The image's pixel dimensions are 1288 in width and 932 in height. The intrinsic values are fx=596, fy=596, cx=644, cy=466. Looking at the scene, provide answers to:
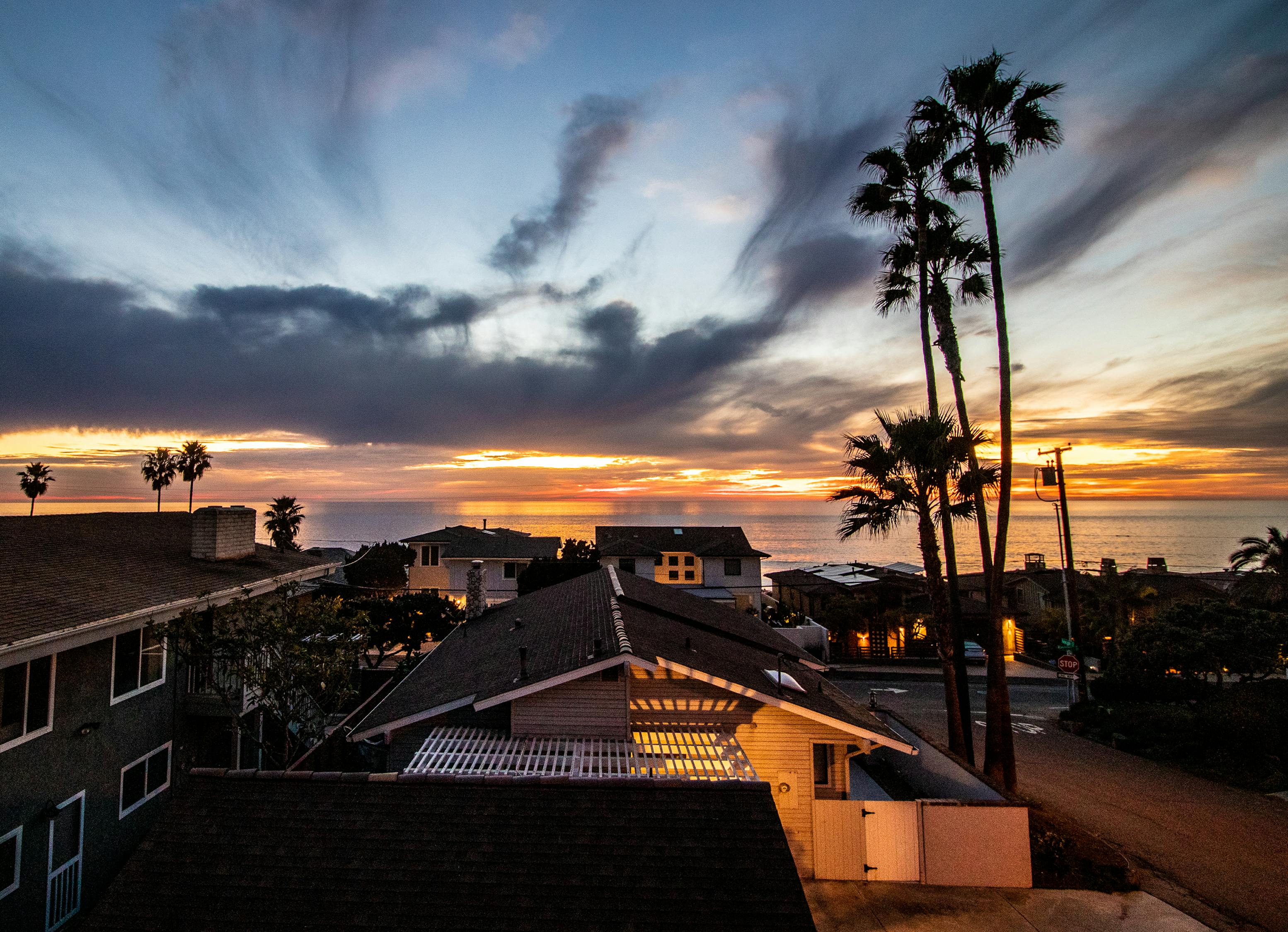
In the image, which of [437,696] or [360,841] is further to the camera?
[437,696]

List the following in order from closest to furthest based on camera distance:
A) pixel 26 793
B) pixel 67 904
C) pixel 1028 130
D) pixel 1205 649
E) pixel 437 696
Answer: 1. pixel 26 793
2. pixel 67 904
3. pixel 437 696
4. pixel 1028 130
5. pixel 1205 649

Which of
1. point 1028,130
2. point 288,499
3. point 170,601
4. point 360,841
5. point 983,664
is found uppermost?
point 1028,130

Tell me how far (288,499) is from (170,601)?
59136 millimetres

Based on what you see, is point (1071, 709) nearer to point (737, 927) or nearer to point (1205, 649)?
point (1205, 649)

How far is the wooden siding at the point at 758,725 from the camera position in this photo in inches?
465

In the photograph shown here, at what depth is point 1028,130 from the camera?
14992mm

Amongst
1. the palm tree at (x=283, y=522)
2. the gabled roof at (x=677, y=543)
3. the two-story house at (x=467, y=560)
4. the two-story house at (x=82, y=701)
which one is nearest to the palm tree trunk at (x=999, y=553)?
the two-story house at (x=82, y=701)

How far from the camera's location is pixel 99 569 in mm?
12930

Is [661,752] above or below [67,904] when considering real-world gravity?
above

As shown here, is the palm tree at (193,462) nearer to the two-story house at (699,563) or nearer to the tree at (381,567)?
the tree at (381,567)

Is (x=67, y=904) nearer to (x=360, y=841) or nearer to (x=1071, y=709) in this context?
(x=360, y=841)

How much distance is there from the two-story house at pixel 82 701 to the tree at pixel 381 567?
41.3 m

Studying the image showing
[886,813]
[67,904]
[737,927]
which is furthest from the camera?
[886,813]

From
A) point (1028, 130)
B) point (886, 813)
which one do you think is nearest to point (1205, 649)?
point (886, 813)
